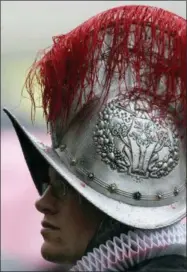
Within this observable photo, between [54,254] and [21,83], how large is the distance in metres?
1.76

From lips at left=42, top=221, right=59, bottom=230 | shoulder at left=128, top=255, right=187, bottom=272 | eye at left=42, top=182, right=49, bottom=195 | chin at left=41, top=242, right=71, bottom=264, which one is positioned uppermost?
eye at left=42, top=182, right=49, bottom=195

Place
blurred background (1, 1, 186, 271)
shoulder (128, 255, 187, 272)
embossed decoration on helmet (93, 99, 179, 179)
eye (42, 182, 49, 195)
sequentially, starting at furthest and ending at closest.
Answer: blurred background (1, 1, 186, 271), eye (42, 182, 49, 195), embossed decoration on helmet (93, 99, 179, 179), shoulder (128, 255, 187, 272)

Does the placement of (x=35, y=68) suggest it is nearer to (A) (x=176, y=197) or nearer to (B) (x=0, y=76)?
(A) (x=176, y=197)

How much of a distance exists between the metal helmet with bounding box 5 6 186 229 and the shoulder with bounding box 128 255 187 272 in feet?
0.25

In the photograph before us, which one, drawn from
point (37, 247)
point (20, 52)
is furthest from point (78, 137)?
point (20, 52)

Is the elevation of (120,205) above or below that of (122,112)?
below

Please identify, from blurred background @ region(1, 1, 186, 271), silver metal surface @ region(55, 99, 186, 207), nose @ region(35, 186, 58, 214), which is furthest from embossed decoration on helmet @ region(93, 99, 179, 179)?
blurred background @ region(1, 1, 186, 271)

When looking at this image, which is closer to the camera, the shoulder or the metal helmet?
the shoulder

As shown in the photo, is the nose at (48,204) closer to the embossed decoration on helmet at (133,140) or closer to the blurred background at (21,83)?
the embossed decoration on helmet at (133,140)

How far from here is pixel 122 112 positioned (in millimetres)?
1491

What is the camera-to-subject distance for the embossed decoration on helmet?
148 cm

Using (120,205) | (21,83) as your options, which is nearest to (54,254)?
(120,205)

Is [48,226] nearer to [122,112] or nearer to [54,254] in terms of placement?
[54,254]

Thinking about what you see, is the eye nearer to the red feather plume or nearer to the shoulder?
the red feather plume
